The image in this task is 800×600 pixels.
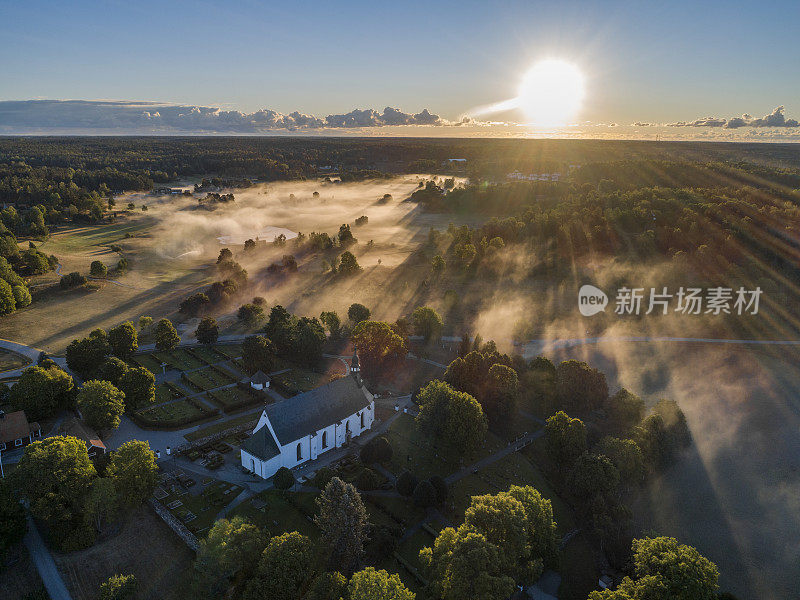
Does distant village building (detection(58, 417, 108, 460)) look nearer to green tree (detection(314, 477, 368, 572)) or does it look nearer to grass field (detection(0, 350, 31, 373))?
grass field (detection(0, 350, 31, 373))

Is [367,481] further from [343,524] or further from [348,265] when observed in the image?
[348,265]

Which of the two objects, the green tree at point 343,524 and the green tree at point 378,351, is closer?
the green tree at point 343,524

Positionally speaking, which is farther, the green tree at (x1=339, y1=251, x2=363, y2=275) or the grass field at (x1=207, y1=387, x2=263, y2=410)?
the green tree at (x1=339, y1=251, x2=363, y2=275)

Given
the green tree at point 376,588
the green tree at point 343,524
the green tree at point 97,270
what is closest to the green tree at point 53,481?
the green tree at point 343,524

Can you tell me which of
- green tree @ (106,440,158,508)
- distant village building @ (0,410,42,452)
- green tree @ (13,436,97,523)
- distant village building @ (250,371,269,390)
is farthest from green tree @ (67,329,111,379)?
green tree @ (106,440,158,508)

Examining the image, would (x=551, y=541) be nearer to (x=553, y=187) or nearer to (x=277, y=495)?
(x=277, y=495)

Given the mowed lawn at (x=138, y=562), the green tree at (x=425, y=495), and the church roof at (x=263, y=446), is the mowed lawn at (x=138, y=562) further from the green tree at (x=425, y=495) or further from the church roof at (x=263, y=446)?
the green tree at (x=425, y=495)

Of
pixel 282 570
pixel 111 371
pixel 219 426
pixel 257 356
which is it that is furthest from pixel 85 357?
pixel 282 570
